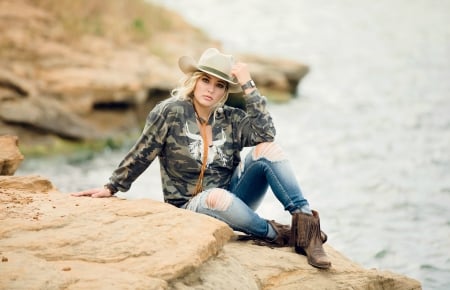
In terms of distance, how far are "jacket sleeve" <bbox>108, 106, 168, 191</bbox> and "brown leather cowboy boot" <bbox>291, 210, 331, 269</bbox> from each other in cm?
102

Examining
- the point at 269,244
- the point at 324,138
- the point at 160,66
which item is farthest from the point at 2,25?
the point at 269,244

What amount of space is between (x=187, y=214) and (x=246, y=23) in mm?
21708

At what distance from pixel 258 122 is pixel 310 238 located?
832mm

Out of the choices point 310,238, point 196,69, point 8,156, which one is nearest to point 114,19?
point 8,156

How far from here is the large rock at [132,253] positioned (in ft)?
12.0

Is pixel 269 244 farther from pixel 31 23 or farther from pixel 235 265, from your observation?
pixel 31 23

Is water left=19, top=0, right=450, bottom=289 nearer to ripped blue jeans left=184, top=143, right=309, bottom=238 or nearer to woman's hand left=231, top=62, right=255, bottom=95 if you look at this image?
ripped blue jeans left=184, top=143, right=309, bottom=238

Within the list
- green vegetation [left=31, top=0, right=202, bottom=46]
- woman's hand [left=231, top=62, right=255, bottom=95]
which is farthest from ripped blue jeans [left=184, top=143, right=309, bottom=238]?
green vegetation [left=31, top=0, right=202, bottom=46]

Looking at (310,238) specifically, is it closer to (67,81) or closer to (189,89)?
(189,89)

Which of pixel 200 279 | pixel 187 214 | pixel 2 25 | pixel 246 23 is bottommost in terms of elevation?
pixel 200 279

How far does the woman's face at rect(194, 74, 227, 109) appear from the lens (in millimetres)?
4863

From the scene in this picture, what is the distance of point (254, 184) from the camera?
4.95 m

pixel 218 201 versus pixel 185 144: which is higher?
pixel 185 144

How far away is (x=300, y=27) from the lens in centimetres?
2542
